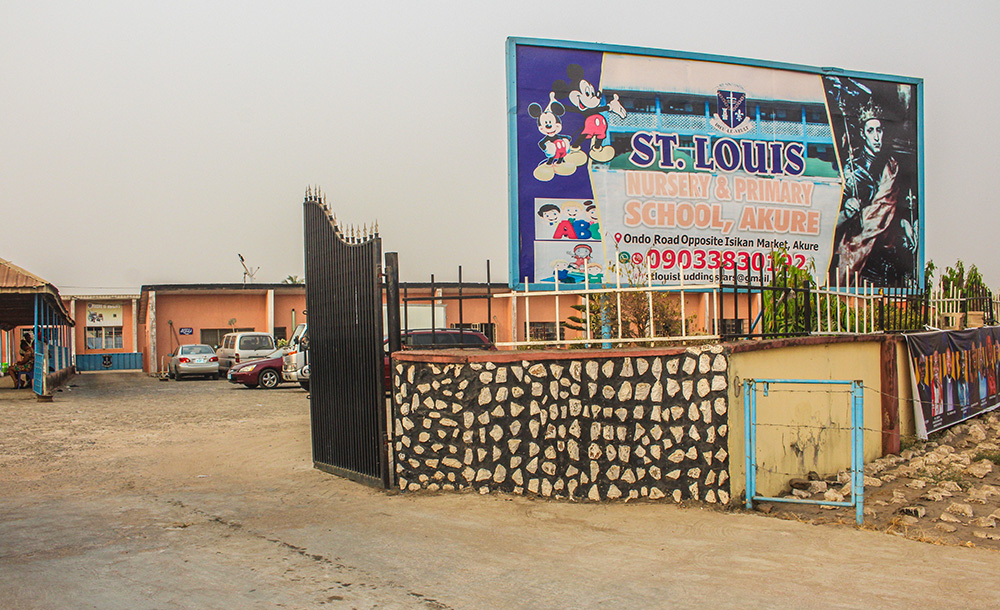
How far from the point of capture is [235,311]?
38.8 m

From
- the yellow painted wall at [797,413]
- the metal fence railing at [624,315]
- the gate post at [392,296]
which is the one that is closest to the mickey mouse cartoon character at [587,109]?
the metal fence railing at [624,315]

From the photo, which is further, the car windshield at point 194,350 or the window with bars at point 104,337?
the window with bars at point 104,337

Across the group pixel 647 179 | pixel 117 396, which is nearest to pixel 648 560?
pixel 647 179

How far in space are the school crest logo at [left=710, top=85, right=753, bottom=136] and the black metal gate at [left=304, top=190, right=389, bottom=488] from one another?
19.2ft

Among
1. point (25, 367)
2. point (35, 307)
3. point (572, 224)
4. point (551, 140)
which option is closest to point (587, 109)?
point (551, 140)

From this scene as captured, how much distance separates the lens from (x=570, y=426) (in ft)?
26.7

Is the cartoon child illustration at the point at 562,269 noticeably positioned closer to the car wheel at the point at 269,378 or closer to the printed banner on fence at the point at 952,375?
the printed banner on fence at the point at 952,375

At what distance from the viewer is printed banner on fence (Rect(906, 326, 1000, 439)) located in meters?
12.3

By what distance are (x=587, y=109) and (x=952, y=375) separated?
768 centimetres

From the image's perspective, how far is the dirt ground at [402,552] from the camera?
17.0 feet

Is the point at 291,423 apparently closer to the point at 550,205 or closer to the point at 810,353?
the point at 550,205

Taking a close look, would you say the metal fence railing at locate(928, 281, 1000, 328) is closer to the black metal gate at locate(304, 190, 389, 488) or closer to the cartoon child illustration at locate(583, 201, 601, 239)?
the cartoon child illustration at locate(583, 201, 601, 239)

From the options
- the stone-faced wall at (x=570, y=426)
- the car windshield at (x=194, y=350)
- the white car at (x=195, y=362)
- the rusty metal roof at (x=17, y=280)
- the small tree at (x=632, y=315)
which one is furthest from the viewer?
the car windshield at (x=194, y=350)

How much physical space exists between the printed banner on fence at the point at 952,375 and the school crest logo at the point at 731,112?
400 centimetres
